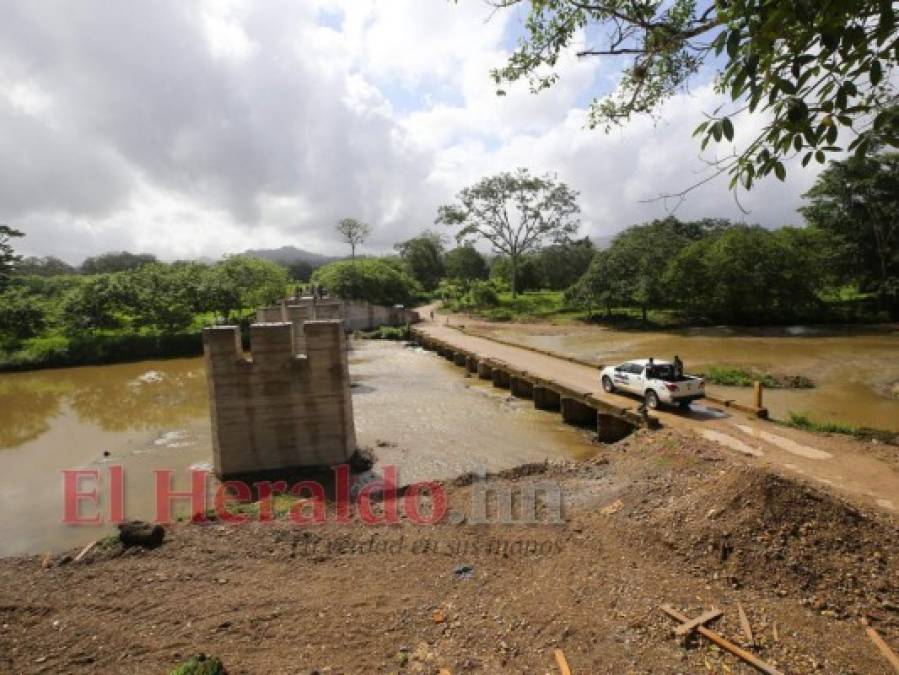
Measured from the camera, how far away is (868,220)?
131ft

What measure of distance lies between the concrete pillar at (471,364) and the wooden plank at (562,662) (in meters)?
20.2

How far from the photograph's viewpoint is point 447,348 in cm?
3014

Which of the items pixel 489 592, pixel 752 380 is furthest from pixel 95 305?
pixel 752 380

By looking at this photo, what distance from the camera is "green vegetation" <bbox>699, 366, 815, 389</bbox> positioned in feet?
61.2

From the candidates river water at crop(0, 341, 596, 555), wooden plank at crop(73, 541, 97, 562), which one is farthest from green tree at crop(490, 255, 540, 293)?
wooden plank at crop(73, 541, 97, 562)

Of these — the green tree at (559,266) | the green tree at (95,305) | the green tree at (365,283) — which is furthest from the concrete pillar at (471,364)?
the green tree at (559,266)

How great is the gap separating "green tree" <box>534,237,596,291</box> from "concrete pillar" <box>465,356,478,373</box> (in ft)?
152

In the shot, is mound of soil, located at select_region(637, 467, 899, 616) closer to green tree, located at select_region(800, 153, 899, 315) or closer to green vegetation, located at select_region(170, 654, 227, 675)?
green vegetation, located at select_region(170, 654, 227, 675)

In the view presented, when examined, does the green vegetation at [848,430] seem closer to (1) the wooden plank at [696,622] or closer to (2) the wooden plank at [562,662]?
(1) the wooden plank at [696,622]

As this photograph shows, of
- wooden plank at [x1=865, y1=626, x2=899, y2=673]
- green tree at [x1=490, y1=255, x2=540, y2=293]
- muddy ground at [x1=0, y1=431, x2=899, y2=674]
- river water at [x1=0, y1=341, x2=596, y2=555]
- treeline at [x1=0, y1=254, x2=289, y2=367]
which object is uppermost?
green tree at [x1=490, y1=255, x2=540, y2=293]

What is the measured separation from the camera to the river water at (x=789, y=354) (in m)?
16.3

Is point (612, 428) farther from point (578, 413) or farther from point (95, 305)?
point (95, 305)

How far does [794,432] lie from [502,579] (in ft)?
29.8

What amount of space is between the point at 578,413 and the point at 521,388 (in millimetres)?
4141
